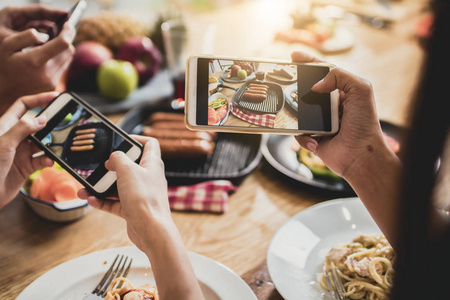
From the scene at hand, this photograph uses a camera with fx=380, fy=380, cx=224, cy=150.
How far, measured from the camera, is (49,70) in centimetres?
116

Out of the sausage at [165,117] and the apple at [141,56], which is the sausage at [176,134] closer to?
the sausage at [165,117]

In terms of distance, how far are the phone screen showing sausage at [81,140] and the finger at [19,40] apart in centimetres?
30

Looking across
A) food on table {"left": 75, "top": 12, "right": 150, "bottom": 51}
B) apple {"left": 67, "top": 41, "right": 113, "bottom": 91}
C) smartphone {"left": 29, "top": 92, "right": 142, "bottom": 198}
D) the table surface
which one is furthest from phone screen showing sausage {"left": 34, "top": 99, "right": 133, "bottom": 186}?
food on table {"left": 75, "top": 12, "right": 150, "bottom": 51}

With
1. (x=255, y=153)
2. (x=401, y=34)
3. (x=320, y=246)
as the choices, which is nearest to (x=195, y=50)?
(x=255, y=153)

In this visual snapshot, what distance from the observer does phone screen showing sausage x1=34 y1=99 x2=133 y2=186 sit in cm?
86

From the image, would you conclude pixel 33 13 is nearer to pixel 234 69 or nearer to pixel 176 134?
pixel 176 134

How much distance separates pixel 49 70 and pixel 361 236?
3.31 feet

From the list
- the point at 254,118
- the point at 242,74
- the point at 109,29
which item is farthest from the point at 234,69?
the point at 109,29

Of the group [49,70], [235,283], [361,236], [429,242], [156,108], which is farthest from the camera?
[156,108]

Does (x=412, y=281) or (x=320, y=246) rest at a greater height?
(x=412, y=281)

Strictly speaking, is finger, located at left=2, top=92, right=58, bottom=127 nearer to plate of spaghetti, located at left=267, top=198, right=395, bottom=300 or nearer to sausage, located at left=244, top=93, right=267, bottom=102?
sausage, located at left=244, top=93, right=267, bottom=102

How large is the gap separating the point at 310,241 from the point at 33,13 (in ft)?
3.80

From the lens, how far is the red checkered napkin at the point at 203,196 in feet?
3.54

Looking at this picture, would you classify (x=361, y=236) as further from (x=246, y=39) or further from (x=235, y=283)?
(x=246, y=39)
